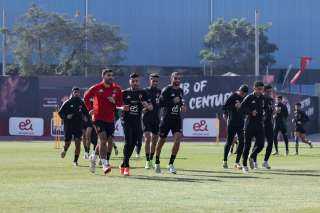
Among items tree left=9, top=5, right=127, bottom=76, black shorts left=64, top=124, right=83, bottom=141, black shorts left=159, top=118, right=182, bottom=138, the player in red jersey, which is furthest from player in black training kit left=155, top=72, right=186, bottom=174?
tree left=9, top=5, right=127, bottom=76

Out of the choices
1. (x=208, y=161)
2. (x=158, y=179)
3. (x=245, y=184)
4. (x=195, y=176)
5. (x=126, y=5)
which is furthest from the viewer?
(x=126, y=5)

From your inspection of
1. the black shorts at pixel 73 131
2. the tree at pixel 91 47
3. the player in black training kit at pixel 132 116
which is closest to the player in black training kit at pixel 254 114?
the player in black training kit at pixel 132 116

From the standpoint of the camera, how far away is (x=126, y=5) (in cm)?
9400

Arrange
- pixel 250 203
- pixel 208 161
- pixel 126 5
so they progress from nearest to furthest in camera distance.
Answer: pixel 250 203 < pixel 208 161 < pixel 126 5

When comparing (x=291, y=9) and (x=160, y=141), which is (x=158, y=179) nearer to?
(x=160, y=141)

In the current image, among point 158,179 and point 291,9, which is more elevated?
point 291,9

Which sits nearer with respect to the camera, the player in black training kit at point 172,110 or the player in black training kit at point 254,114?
the player in black training kit at point 172,110

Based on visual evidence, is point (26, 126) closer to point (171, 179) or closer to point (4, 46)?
point (171, 179)

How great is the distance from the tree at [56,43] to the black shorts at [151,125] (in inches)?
2246

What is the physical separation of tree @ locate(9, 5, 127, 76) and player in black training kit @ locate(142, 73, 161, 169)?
187 ft

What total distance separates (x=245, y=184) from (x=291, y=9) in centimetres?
8262

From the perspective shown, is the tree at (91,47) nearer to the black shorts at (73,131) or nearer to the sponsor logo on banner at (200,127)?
the sponsor logo on banner at (200,127)

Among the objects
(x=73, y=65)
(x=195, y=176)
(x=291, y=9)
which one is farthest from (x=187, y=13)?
(x=195, y=176)

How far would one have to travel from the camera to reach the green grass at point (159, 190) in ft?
37.2
